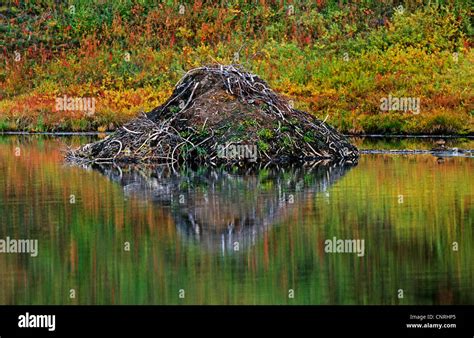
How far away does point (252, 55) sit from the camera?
46250 mm

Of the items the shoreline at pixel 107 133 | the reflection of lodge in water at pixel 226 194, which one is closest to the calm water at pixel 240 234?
the reflection of lodge in water at pixel 226 194

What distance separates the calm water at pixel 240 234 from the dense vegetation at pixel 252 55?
11.8 metres

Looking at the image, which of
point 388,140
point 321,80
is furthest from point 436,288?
point 321,80

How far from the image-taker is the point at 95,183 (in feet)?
83.0

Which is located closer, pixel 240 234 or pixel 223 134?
pixel 240 234

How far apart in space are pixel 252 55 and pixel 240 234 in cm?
2856

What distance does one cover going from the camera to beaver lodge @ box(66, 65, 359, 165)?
2917 centimetres

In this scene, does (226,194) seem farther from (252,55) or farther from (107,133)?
(252,55)

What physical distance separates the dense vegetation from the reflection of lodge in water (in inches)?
415

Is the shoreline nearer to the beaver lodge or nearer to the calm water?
the beaver lodge

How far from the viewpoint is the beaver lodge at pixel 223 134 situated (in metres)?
29.2
